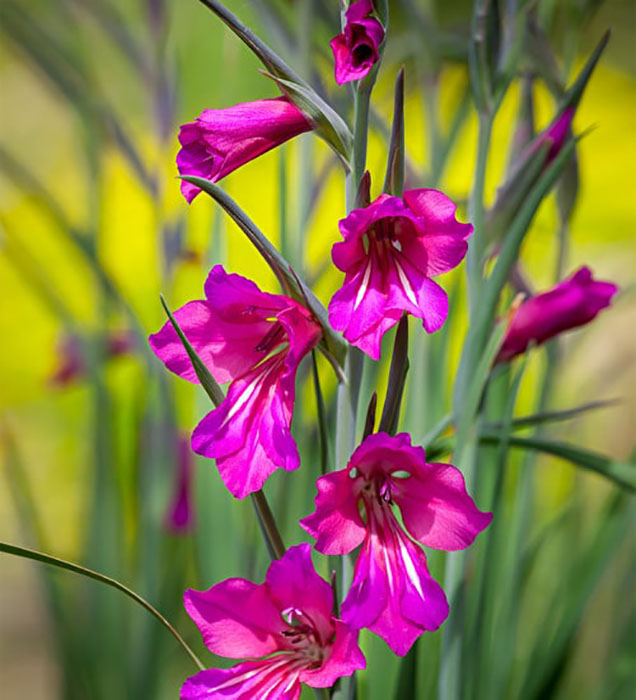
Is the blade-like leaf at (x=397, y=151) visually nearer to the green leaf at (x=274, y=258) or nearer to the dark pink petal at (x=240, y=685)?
the green leaf at (x=274, y=258)

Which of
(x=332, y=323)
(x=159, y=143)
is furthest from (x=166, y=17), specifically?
(x=332, y=323)

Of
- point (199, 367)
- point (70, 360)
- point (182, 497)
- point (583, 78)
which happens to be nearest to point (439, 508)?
point (199, 367)

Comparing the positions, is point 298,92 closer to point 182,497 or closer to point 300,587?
point 300,587

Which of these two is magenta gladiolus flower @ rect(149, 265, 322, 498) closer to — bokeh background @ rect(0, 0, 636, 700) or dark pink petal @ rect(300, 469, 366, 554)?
dark pink petal @ rect(300, 469, 366, 554)

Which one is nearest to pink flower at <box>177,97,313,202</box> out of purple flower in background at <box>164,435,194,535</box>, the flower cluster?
the flower cluster

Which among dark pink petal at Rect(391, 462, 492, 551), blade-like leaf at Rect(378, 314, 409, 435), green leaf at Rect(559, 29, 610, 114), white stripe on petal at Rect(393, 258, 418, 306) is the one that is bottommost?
dark pink petal at Rect(391, 462, 492, 551)
